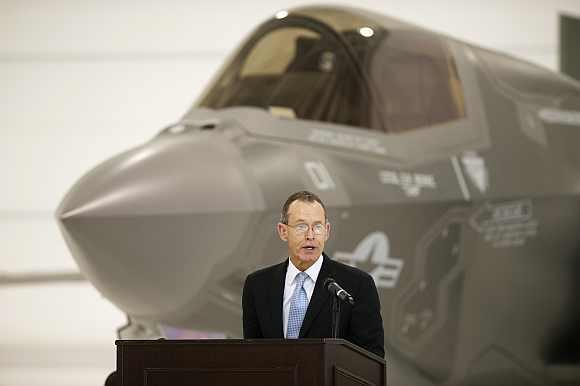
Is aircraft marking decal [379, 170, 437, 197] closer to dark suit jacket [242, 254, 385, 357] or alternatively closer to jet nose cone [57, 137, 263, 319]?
jet nose cone [57, 137, 263, 319]

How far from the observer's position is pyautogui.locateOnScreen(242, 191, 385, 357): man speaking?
441 cm

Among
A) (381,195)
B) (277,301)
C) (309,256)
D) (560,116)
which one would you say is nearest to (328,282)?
(309,256)

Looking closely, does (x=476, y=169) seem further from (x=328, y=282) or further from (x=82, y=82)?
(x=82, y=82)

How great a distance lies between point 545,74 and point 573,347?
5.02 feet

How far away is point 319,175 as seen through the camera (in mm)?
6750

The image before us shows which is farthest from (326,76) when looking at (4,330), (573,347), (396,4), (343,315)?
(4,330)

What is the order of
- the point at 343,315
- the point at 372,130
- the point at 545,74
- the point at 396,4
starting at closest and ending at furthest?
the point at 343,315 → the point at 372,130 → the point at 545,74 → the point at 396,4

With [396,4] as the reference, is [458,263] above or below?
below

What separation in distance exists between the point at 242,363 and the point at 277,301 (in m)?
0.43

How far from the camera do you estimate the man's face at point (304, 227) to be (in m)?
4.36

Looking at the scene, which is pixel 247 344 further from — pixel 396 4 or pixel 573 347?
pixel 396 4

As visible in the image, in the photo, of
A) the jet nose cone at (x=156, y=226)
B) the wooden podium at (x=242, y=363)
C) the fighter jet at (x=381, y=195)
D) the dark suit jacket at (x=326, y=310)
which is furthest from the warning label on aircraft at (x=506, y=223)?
the wooden podium at (x=242, y=363)

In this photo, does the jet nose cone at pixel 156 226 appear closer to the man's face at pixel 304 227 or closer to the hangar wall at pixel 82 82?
the man's face at pixel 304 227

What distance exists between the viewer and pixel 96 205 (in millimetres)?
6281
